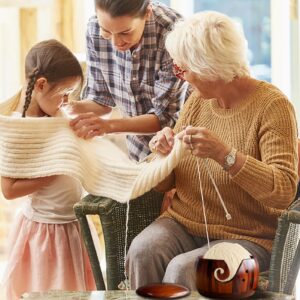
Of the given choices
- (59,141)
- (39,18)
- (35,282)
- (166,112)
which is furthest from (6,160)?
(39,18)

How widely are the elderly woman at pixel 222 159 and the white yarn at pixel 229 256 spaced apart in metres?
0.26

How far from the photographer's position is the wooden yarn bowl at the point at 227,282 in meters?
2.06

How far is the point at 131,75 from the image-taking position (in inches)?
112

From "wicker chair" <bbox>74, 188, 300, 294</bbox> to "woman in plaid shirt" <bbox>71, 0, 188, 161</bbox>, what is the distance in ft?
0.81

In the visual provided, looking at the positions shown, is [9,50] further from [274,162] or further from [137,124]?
[274,162]

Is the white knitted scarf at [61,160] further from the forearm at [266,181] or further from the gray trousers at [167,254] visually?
the forearm at [266,181]

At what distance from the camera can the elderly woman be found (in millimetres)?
2383

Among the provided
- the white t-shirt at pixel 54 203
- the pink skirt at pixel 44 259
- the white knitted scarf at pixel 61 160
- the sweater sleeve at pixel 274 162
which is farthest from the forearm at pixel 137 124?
the sweater sleeve at pixel 274 162

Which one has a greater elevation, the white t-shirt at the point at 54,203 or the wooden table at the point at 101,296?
the white t-shirt at the point at 54,203

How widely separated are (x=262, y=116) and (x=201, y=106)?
10.5 inches

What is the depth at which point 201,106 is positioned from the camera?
2.65 m

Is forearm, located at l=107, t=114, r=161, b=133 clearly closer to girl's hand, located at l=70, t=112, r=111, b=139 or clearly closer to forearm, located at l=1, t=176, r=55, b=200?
girl's hand, located at l=70, t=112, r=111, b=139

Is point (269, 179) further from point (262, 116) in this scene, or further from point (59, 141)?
point (59, 141)

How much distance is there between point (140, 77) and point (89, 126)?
31 centimetres
